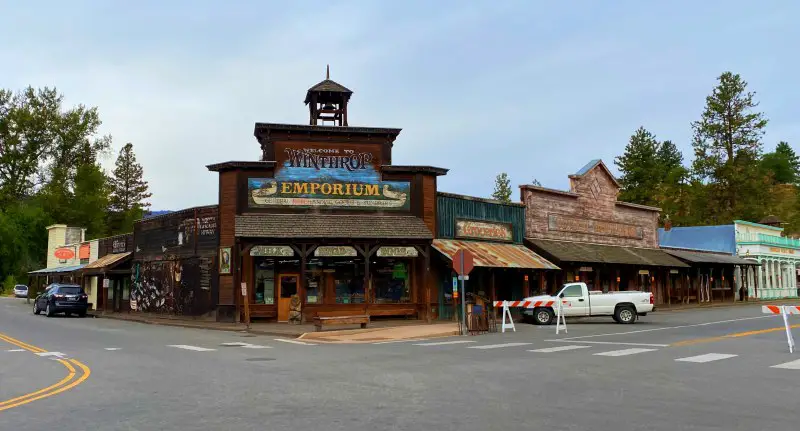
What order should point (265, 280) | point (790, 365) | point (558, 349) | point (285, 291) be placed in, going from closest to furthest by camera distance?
point (790, 365) < point (558, 349) < point (265, 280) < point (285, 291)

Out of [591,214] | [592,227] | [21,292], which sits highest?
[591,214]

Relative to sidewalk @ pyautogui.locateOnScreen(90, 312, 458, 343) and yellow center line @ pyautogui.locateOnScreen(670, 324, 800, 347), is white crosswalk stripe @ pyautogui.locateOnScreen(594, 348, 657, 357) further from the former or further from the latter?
sidewalk @ pyautogui.locateOnScreen(90, 312, 458, 343)

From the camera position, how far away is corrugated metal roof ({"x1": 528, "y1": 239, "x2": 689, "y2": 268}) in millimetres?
34219

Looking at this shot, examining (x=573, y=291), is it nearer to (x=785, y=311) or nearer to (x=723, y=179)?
(x=785, y=311)

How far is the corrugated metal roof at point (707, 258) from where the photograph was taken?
45.0m

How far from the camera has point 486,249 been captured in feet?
101

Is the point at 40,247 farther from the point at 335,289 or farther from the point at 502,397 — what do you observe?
the point at 502,397

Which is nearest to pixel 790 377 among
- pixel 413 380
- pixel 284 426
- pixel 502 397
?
pixel 502 397

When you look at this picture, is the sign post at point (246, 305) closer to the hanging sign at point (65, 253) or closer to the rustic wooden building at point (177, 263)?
the rustic wooden building at point (177, 263)

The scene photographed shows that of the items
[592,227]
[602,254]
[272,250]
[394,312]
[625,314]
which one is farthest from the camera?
[592,227]

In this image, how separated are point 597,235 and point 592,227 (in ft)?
2.51

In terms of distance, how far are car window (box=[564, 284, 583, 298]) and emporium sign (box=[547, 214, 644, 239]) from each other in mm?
10366

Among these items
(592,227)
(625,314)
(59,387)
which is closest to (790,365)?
(59,387)

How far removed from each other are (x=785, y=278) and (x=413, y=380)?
202 ft
